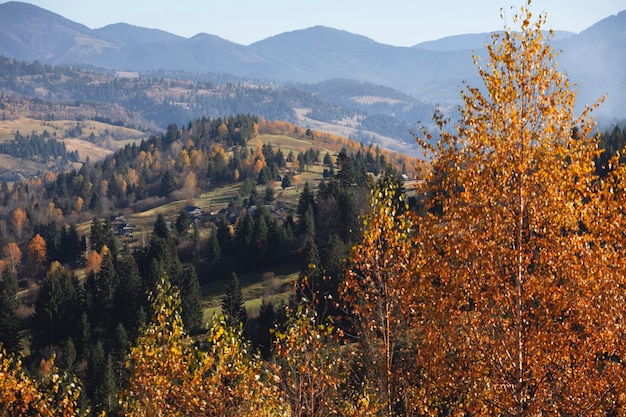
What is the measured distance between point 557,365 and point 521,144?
17.9 feet

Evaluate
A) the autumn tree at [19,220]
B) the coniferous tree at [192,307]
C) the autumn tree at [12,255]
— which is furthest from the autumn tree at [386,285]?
the autumn tree at [19,220]

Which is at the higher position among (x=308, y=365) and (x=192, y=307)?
(x=308, y=365)

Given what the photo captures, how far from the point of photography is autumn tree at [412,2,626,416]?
14094 millimetres

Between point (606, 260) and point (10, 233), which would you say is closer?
point (606, 260)

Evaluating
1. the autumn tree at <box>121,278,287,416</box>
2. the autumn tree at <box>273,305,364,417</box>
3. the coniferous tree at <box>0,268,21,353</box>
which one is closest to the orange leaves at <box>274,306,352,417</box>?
the autumn tree at <box>273,305,364,417</box>

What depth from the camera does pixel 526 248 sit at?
1467 centimetres

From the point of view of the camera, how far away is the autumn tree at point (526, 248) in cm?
1409

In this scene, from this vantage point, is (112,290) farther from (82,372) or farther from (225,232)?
(225,232)

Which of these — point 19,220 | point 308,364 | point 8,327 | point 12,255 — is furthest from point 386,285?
point 19,220

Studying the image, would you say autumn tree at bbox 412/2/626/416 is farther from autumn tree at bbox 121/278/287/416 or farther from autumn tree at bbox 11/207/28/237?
autumn tree at bbox 11/207/28/237

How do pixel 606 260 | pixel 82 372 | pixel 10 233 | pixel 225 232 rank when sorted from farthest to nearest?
pixel 10 233 → pixel 225 232 → pixel 82 372 → pixel 606 260

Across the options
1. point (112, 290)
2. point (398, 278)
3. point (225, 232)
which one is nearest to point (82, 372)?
point (112, 290)

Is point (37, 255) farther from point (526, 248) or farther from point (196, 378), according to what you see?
point (526, 248)

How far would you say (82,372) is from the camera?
7712cm
